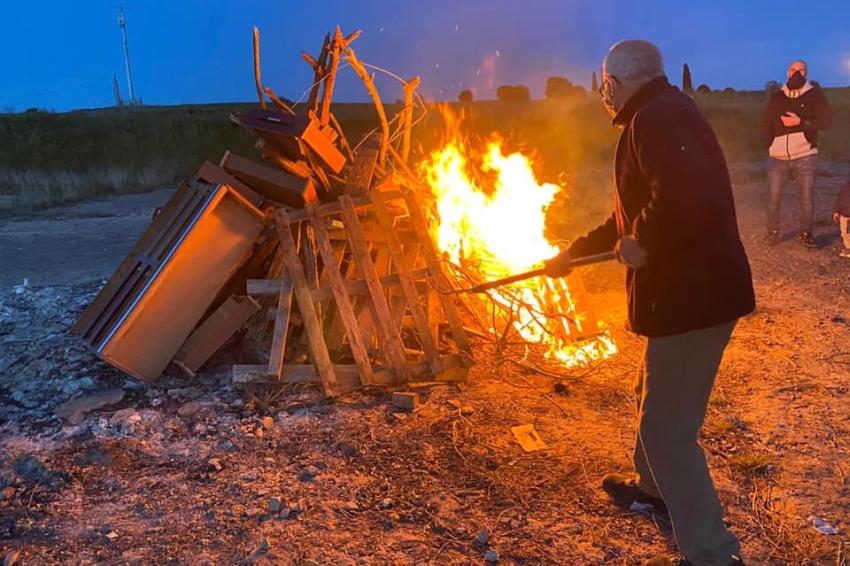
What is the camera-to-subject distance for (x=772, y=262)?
25.9 ft

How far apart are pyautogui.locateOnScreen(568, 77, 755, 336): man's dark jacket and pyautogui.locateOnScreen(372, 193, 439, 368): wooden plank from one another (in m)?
→ 2.37

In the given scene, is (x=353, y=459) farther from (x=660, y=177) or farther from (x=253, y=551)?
(x=660, y=177)

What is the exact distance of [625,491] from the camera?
3.29 meters

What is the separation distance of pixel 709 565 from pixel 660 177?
62.3 inches

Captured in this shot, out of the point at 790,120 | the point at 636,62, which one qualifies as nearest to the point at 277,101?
the point at 636,62

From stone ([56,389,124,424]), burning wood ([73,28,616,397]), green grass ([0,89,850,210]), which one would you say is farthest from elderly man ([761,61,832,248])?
green grass ([0,89,850,210])

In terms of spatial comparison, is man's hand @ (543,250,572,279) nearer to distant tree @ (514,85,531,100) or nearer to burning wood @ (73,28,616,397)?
burning wood @ (73,28,616,397)

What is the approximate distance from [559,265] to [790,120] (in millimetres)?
6440

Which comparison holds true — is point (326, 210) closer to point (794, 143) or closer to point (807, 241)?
point (794, 143)

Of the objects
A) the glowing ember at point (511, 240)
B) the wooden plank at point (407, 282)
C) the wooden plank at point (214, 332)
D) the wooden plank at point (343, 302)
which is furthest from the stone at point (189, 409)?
the glowing ember at point (511, 240)

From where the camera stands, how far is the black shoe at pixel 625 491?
3232mm

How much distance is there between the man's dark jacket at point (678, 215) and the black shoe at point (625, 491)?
112 centimetres

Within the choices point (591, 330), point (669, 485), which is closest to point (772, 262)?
point (591, 330)

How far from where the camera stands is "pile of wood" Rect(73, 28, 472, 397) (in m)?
4.72
